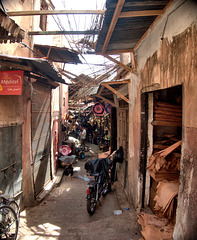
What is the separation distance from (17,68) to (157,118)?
3.72 meters

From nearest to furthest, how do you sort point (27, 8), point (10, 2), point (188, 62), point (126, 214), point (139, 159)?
point (188, 62) → point (139, 159) → point (126, 214) → point (10, 2) → point (27, 8)

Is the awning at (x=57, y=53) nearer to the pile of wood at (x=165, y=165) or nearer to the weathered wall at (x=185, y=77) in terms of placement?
the weathered wall at (x=185, y=77)

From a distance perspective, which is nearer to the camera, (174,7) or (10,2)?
(174,7)

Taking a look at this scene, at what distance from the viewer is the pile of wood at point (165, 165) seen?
3.81 meters

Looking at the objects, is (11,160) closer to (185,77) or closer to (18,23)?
(18,23)

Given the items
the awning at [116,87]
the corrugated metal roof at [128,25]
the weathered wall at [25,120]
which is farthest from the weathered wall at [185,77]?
the weathered wall at [25,120]

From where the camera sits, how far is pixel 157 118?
4.17 m

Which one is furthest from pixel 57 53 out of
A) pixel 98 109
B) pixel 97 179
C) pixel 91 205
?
pixel 91 205

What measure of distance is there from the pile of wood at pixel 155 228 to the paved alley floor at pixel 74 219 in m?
0.51

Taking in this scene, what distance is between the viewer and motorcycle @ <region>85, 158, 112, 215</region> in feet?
18.5

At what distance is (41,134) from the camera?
7289 mm

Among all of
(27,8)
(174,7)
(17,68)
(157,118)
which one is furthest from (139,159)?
(27,8)

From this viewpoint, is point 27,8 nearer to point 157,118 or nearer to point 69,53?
point 69,53

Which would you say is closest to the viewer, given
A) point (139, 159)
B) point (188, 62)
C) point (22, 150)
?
point (188, 62)
